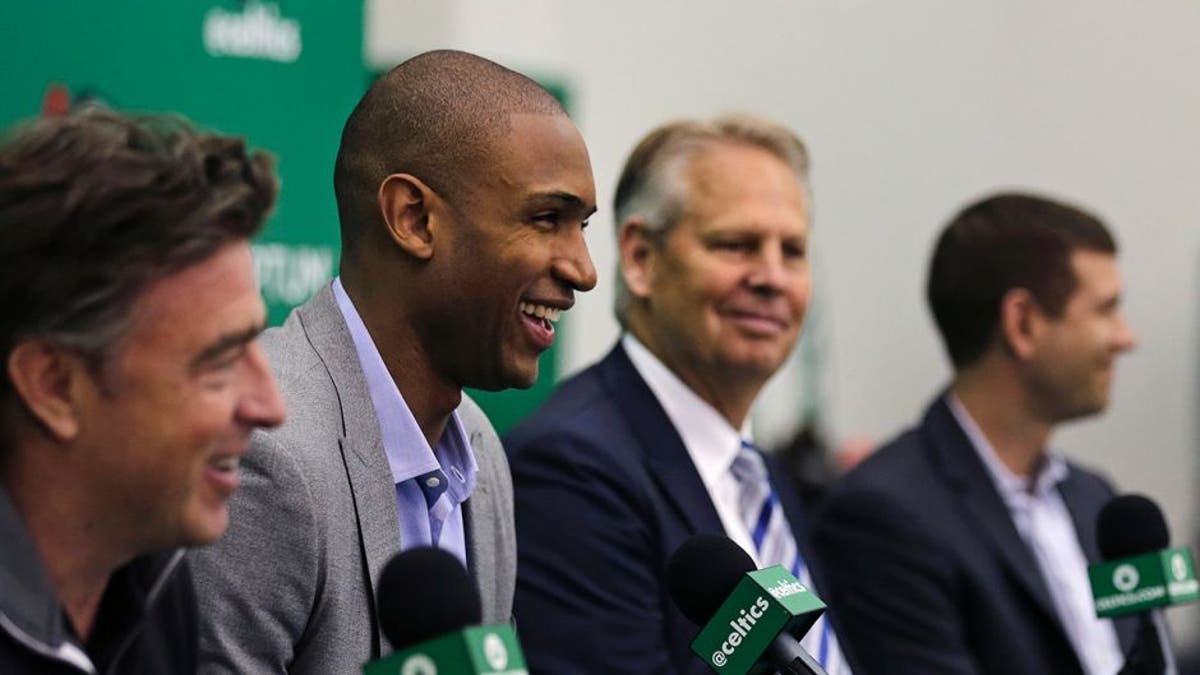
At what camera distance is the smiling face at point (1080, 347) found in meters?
4.32

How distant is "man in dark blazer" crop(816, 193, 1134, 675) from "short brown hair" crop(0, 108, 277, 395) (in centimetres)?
230

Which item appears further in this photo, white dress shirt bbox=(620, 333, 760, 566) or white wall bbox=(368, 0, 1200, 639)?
white wall bbox=(368, 0, 1200, 639)

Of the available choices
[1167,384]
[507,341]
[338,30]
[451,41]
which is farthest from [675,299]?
[1167,384]

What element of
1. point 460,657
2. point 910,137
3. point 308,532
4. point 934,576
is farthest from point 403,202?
point 910,137

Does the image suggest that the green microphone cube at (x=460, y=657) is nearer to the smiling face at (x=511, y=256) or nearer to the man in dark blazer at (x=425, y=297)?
the man in dark blazer at (x=425, y=297)

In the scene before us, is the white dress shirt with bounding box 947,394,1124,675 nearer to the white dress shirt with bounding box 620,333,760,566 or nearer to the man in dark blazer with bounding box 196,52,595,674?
the white dress shirt with bounding box 620,333,760,566

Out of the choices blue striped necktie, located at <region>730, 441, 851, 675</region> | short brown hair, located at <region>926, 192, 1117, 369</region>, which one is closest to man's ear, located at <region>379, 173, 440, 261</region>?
blue striped necktie, located at <region>730, 441, 851, 675</region>

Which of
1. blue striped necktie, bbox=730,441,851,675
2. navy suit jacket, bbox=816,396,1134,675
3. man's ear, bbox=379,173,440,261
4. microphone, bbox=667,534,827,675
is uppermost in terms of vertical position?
man's ear, bbox=379,173,440,261

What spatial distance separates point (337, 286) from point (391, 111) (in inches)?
9.6

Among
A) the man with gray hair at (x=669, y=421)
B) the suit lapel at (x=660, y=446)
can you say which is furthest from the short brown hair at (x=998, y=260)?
the suit lapel at (x=660, y=446)

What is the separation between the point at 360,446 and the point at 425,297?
0.22 meters

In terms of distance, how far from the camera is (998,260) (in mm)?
4398

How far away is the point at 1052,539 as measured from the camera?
4.18 m

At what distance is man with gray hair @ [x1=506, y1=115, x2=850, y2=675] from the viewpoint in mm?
3061
